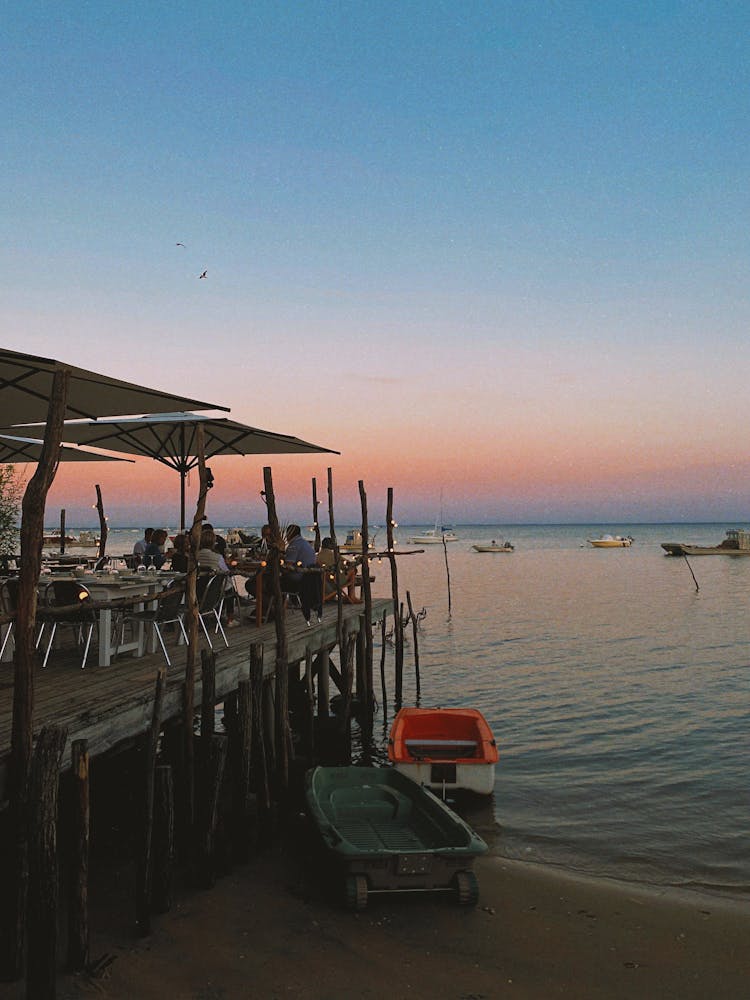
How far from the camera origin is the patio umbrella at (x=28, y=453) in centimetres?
1206

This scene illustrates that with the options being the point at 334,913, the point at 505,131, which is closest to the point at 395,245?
the point at 505,131

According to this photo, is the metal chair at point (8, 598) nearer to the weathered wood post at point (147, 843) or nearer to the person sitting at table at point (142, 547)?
the weathered wood post at point (147, 843)

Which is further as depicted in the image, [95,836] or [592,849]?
[592,849]

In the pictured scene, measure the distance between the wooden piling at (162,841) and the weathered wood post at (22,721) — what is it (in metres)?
1.36

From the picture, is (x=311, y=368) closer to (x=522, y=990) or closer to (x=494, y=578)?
(x=522, y=990)

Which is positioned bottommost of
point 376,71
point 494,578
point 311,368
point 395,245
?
point 494,578

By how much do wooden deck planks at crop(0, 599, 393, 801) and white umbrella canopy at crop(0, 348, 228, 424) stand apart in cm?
269

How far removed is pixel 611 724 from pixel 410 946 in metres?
10.8

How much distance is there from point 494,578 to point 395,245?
45584mm

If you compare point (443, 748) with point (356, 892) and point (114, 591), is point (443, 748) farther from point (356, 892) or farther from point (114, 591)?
point (114, 591)

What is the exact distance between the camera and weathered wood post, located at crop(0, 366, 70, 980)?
4.73 m

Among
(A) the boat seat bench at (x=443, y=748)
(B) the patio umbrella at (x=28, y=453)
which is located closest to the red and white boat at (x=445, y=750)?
(A) the boat seat bench at (x=443, y=748)

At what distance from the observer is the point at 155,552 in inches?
573

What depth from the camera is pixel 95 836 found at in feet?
27.5
